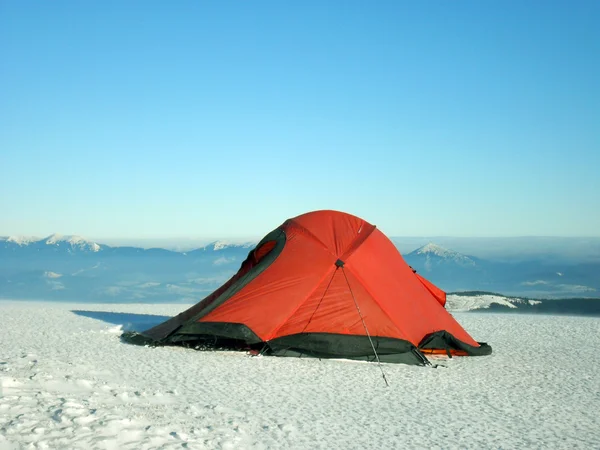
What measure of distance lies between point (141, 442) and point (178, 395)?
2123mm

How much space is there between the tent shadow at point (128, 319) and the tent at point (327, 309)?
287 centimetres

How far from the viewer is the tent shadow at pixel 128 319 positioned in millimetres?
15336

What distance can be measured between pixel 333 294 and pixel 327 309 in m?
0.32

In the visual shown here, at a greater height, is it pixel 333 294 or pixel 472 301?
pixel 333 294

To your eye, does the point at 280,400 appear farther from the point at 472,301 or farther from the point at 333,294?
the point at 472,301

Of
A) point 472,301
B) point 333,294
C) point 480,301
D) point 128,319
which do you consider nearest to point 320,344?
point 333,294

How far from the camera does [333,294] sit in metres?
11.4

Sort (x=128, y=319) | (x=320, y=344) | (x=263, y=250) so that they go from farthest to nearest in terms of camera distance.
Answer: (x=128, y=319) → (x=263, y=250) → (x=320, y=344)

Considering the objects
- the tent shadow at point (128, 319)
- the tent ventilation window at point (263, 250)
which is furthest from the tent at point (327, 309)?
the tent shadow at point (128, 319)

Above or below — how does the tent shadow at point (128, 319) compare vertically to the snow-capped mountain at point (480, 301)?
above

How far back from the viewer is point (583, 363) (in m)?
11.3

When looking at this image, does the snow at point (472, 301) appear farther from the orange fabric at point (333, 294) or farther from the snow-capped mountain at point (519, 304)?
the orange fabric at point (333, 294)

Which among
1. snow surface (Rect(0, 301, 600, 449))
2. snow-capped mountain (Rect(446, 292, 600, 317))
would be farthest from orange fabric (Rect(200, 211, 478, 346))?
snow-capped mountain (Rect(446, 292, 600, 317))

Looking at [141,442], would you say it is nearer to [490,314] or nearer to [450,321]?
[450,321]
